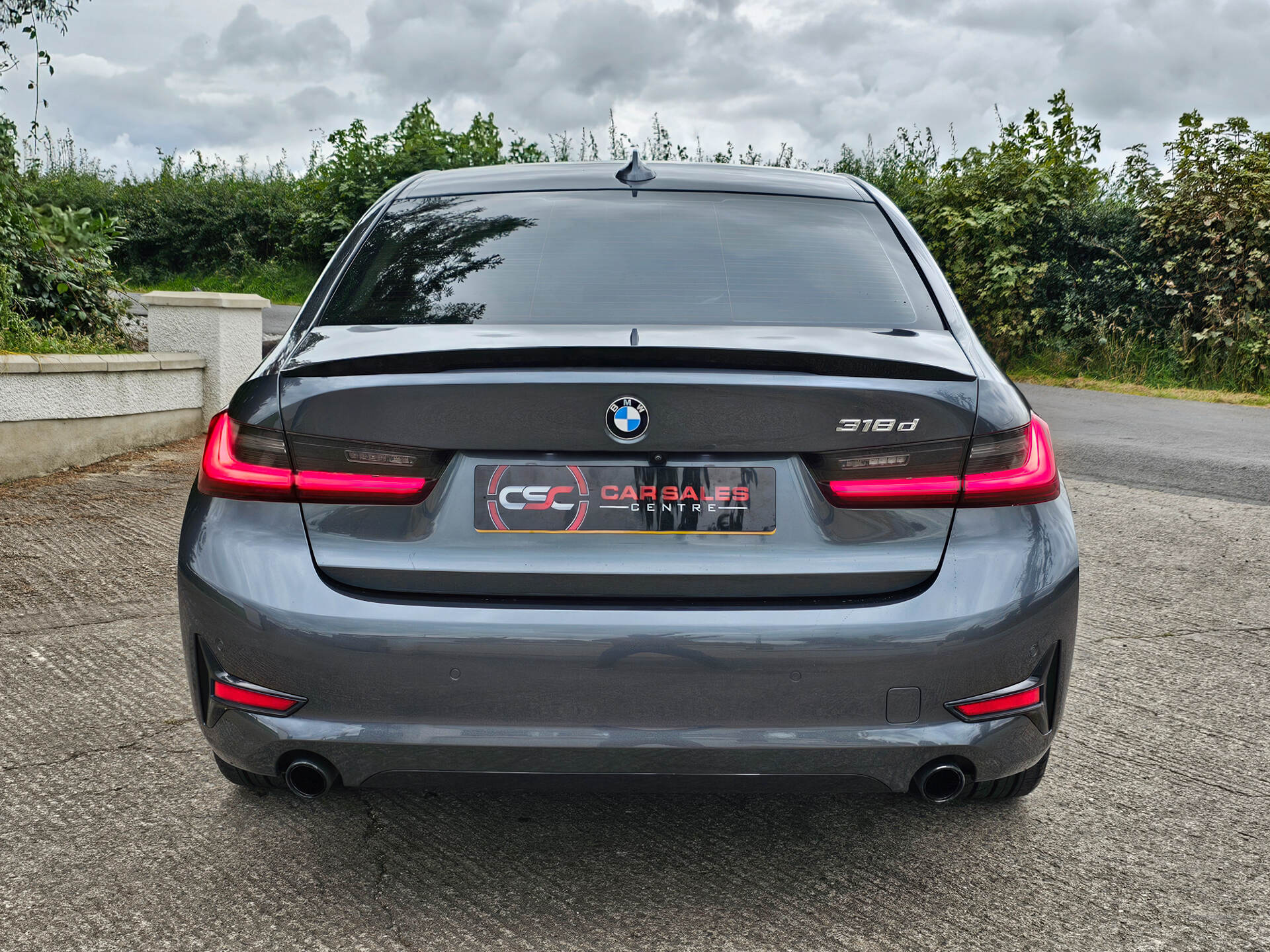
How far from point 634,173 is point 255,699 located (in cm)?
177

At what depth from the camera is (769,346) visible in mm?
2279

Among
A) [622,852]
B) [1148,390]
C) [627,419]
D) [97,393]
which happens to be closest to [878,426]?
[627,419]

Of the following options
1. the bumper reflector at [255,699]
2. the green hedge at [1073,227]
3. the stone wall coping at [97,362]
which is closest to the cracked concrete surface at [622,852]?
the bumper reflector at [255,699]

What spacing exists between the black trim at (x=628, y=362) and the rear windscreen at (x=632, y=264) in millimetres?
267

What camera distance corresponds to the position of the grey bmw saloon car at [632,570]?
2145mm

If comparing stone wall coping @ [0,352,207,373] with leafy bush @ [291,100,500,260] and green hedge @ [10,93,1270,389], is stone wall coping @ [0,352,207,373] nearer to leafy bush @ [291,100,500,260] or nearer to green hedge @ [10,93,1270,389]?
green hedge @ [10,93,1270,389]

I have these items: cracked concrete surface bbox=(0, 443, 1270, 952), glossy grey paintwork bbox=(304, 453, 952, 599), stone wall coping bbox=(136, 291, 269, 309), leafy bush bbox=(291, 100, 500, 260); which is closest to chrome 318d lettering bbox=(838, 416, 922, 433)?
glossy grey paintwork bbox=(304, 453, 952, 599)

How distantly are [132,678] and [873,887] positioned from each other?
2.55m

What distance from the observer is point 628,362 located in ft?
7.21

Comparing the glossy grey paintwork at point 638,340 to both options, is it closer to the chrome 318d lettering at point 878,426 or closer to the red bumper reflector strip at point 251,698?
the chrome 318d lettering at point 878,426

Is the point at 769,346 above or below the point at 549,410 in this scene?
above

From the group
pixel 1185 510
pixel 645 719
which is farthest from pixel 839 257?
pixel 1185 510

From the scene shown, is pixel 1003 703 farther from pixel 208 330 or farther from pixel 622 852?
pixel 208 330

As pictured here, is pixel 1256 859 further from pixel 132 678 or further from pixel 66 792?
pixel 132 678
